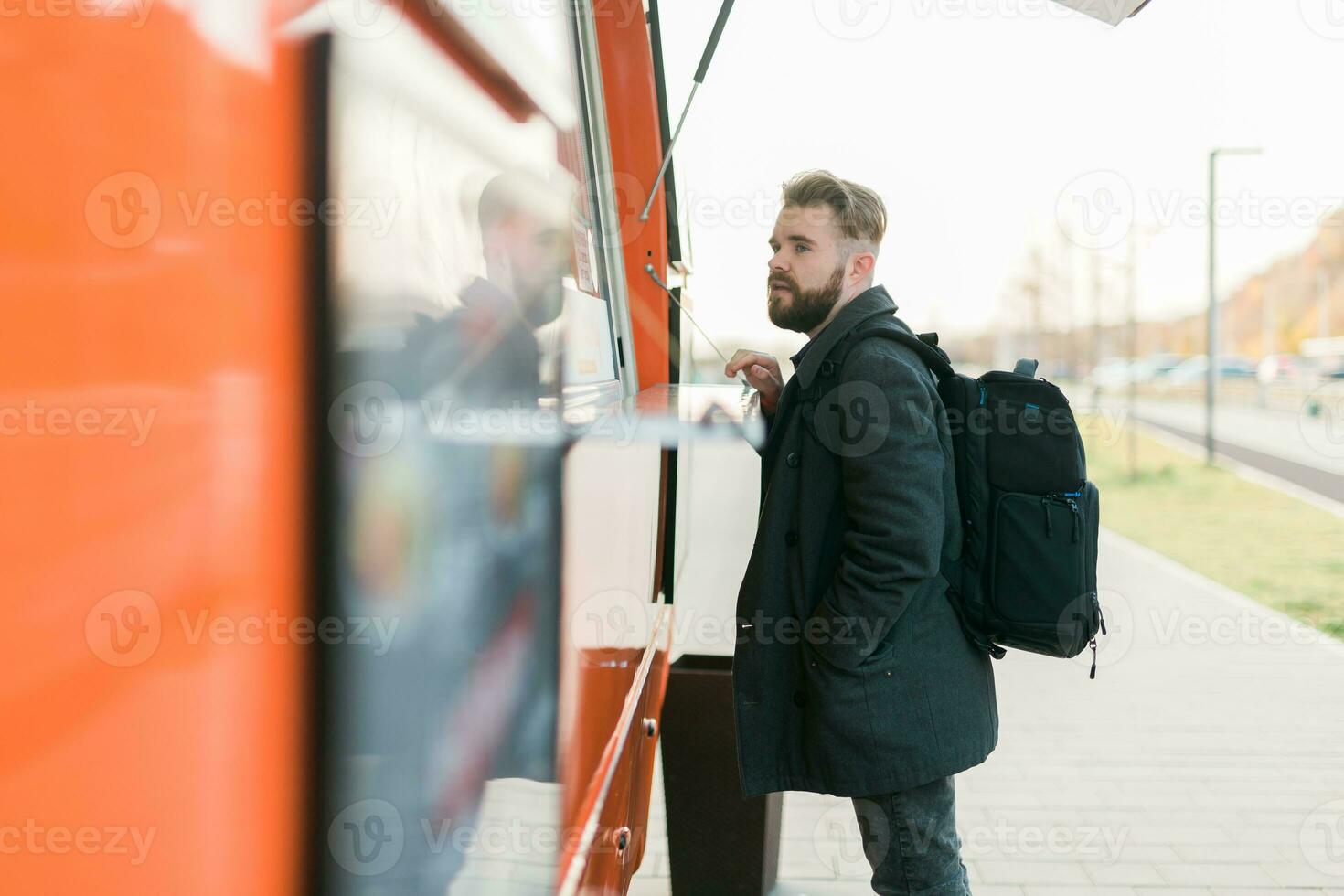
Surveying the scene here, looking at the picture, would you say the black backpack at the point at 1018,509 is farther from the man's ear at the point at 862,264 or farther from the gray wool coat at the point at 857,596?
the man's ear at the point at 862,264

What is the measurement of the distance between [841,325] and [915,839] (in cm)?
114

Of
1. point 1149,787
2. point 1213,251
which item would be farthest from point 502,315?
point 1213,251

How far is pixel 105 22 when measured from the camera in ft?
1.70

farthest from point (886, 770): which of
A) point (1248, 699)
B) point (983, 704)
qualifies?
point (1248, 699)

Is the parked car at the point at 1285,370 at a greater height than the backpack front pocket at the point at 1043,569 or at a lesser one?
greater

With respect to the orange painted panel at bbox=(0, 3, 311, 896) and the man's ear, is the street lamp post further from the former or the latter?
the orange painted panel at bbox=(0, 3, 311, 896)

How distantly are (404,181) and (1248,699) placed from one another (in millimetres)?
6108

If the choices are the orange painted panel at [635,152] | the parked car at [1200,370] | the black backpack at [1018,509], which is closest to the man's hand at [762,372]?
the black backpack at [1018,509]

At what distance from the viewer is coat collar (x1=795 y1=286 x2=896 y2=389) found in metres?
2.29

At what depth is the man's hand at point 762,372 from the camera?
2.65 m

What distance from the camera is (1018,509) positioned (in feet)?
7.22

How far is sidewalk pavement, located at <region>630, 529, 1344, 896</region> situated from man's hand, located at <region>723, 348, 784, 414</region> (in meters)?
1.85

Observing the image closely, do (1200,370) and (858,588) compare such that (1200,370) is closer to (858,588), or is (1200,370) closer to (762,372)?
(762,372)

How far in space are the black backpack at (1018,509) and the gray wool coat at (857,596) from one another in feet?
0.15
